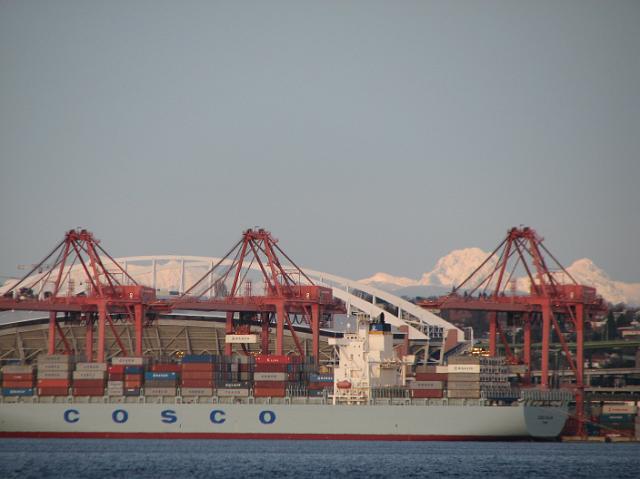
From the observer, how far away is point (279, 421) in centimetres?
9838

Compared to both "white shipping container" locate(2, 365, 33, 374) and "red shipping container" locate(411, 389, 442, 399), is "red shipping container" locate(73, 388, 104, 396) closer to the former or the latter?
"white shipping container" locate(2, 365, 33, 374)

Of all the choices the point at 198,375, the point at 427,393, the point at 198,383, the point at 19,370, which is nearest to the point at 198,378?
the point at 198,375

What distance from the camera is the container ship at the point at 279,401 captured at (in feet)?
320

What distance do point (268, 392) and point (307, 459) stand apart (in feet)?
57.4

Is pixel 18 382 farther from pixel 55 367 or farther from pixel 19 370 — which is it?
pixel 55 367

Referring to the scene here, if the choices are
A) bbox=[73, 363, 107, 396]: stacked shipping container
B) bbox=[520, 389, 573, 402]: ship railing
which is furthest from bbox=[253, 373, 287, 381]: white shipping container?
bbox=[520, 389, 573, 402]: ship railing

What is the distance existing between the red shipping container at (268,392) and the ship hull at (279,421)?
2.62 ft

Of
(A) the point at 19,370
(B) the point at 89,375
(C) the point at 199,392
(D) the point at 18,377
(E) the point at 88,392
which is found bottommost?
(E) the point at 88,392

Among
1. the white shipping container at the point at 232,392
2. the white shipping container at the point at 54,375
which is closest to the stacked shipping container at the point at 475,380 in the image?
the white shipping container at the point at 232,392

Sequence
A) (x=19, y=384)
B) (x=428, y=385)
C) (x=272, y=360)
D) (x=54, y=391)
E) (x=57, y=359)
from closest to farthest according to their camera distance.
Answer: (x=428, y=385) < (x=272, y=360) < (x=54, y=391) < (x=19, y=384) < (x=57, y=359)

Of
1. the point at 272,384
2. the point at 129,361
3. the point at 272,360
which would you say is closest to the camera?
the point at 272,384

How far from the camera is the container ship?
9769 centimetres

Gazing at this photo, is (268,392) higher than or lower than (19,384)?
lower

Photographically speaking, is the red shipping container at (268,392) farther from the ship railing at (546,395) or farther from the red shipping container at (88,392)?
the ship railing at (546,395)
